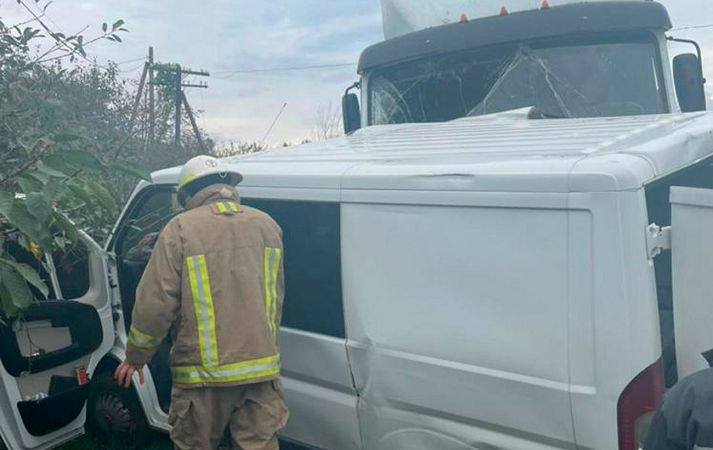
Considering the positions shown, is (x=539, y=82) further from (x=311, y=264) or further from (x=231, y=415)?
(x=231, y=415)

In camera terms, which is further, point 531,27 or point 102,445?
point 531,27

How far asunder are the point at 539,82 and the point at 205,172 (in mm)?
2579

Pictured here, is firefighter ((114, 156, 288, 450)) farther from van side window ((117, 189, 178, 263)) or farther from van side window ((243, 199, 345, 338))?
van side window ((117, 189, 178, 263))

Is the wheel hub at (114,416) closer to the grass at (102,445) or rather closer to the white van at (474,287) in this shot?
the grass at (102,445)

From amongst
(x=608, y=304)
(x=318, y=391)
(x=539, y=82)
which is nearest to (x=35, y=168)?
(x=318, y=391)

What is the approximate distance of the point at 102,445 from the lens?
170 inches

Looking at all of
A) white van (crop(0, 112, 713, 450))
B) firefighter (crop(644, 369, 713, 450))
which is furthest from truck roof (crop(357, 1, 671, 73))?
firefighter (crop(644, 369, 713, 450))

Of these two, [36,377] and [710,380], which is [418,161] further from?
[36,377]

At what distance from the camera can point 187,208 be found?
3221 millimetres

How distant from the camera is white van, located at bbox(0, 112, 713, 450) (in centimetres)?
214

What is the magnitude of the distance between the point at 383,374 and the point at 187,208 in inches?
46.3

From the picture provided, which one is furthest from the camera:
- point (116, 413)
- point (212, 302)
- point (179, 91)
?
point (179, 91)

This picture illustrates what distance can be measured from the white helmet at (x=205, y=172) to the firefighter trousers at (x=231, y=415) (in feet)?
3.01

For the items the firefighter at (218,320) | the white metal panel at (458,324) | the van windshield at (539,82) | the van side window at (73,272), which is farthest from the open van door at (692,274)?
the van side window at (73,272)
